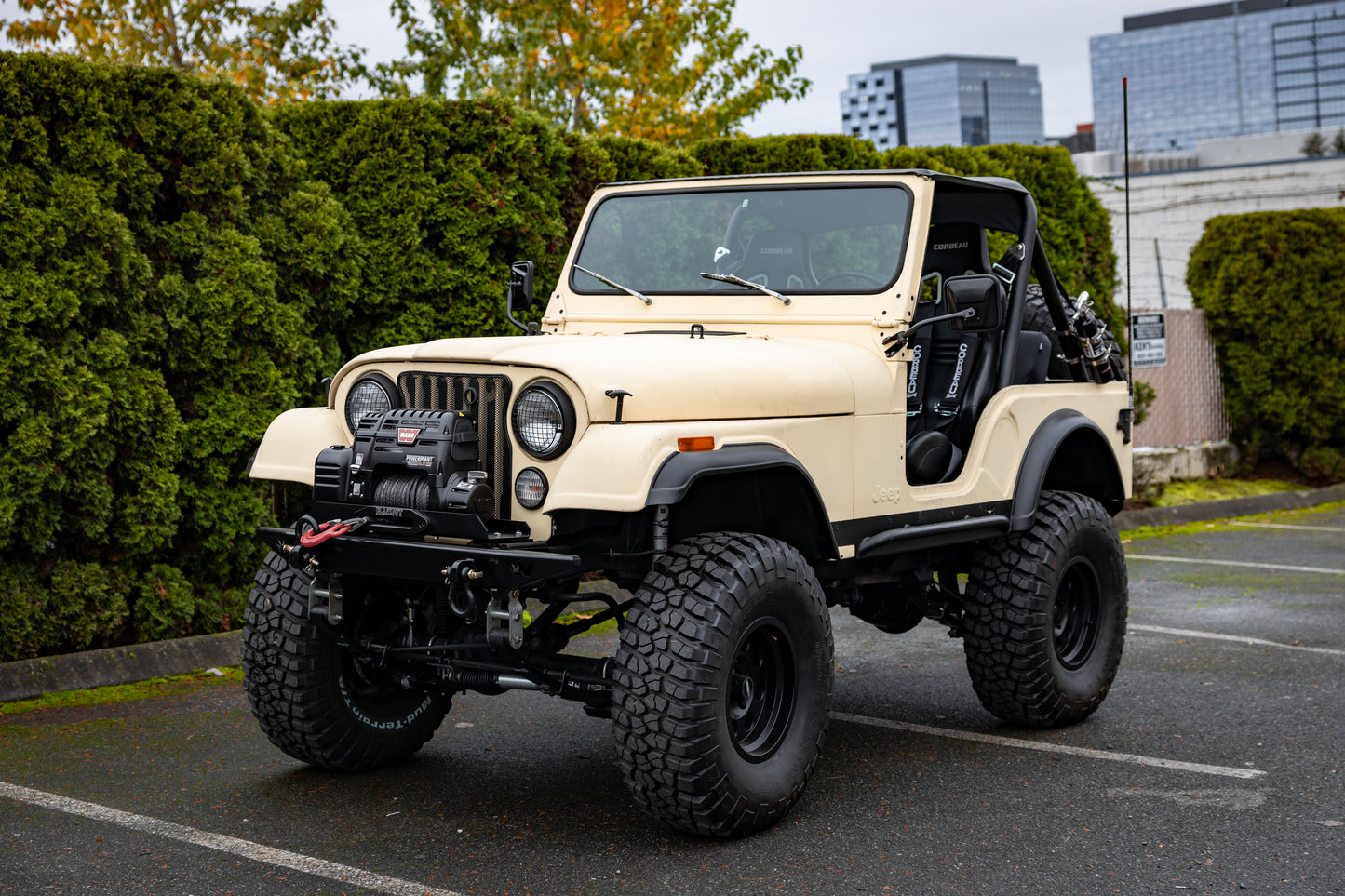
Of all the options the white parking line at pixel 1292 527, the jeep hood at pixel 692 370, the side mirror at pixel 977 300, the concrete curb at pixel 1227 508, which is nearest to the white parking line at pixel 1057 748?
the jeep hood at pixel 692 370

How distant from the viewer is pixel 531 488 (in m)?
4.18

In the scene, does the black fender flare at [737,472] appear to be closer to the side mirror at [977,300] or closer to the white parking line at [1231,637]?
the side mirror at [977,300]

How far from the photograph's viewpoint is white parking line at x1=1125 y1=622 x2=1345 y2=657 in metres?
7.14

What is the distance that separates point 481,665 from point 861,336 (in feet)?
6.18

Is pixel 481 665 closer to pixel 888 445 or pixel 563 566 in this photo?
pixel 563 566

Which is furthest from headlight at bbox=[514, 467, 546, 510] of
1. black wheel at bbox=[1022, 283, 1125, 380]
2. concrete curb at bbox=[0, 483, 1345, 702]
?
concrete curb at bbox=[0, 483, 1345, 702]

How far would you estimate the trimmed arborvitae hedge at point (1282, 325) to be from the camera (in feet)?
47.6

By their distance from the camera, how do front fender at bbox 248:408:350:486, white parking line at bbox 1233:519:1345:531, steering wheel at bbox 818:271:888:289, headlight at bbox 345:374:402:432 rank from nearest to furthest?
headlight at bbox 345:374:402:432 → front fender at bbox 248:408:350:486 → steering wheel at bbox 818:271:888:289 → white parking line at bbox 1233:519:1345:531

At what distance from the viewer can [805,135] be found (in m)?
10.3

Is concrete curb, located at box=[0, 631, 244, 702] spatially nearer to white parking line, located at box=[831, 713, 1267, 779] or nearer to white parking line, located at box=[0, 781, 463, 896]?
white parking line, located at box=[0, 781, 463, 896]

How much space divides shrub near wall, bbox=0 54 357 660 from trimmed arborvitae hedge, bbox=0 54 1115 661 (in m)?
0.01

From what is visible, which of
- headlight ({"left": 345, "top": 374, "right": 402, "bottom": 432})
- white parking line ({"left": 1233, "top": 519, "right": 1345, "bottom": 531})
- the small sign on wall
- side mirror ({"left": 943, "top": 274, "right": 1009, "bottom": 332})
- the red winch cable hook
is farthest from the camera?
the small sign on wall

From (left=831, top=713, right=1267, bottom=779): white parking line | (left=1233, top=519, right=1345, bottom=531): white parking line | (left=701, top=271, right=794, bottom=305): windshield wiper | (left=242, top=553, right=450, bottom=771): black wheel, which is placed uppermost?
(left=701, top=271, right=794, bottom=305): windshield wiper

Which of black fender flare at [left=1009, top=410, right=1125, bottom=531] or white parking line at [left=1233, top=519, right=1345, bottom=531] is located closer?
black fender flare at [left=1009, top=410, right=1125, bottom=531]
